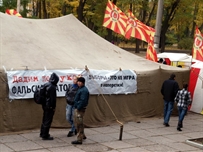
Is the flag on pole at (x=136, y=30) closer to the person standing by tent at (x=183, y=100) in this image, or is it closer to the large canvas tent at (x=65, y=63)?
the large canvas tent at (x=65, y=63)

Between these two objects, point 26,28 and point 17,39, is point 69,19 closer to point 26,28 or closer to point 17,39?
point 26,28

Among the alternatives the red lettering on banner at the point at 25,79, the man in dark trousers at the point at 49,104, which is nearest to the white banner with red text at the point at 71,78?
the red lettering on banner at the point at 25,79

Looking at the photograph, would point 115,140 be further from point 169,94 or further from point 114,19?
point 114,19

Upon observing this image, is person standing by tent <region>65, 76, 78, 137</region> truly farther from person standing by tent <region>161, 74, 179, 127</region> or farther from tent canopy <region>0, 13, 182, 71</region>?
person standing by tent <region>161, 74, 179, 127</region>

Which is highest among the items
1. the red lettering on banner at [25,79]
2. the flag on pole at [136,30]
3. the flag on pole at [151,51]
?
the flag on pole at [136,30]

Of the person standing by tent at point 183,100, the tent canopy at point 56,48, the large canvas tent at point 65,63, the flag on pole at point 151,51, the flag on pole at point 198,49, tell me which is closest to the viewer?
the large canvas tent at point 65,63

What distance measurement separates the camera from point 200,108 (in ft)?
51.1

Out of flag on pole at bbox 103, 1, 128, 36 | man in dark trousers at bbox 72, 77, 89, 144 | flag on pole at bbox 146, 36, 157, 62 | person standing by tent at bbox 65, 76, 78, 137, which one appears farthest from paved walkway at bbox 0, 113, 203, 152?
flag on pole at bbox 103, 1, 128, 36

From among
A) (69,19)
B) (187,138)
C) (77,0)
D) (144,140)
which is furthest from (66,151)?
(77,0)

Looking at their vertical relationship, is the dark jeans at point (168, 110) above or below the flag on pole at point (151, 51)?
below

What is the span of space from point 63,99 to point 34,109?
95 cm

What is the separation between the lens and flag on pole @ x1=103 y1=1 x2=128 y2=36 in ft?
49.3

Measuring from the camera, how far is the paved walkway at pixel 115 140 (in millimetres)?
9375

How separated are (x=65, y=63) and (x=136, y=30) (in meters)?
4.65
